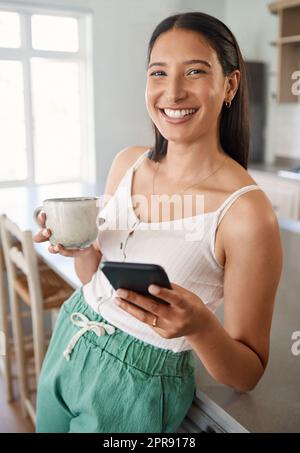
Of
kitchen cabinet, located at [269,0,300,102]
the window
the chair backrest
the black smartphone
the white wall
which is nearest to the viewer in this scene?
the black smartphone

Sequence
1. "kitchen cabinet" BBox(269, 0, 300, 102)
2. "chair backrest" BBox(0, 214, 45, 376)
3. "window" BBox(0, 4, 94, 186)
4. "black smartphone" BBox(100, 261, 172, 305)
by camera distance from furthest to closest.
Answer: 1. "kitchen cabinet" BBox(269, 0, 300, 102)
2. "chair backrest" BBox(0, 214, 45, 376)
3. "window" BBox(0, 4, 94, 186)
4. "black smartphone" BBox(100, 261, 172, 305)

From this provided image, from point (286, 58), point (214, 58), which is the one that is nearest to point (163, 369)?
point (214, 58)

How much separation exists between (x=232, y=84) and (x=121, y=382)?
0.37 meters

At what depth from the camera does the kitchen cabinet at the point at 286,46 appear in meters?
2.36

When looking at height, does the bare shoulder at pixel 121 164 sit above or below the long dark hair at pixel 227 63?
below

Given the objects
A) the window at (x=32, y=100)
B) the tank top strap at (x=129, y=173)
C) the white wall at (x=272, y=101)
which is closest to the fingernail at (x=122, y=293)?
the tank top strap at (x=129, y=173)

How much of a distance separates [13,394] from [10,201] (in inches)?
A: 25.3

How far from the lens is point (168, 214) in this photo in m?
0.53

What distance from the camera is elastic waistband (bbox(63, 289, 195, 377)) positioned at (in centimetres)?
53

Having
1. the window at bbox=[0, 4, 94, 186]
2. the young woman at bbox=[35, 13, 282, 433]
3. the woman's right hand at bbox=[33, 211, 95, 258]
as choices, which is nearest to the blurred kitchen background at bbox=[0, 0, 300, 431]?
the window at bbox=[0, 4, 94, 186]

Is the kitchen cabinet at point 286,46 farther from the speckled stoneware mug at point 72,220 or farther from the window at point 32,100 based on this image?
the speckled stoneware mug at point 72,220

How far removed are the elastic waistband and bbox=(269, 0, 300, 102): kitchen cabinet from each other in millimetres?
2123

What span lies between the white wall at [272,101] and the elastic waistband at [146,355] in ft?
7.53

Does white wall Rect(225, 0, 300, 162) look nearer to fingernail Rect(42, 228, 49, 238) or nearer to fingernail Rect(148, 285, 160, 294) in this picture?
fingernail Rect(42, 228, 49, 238)
